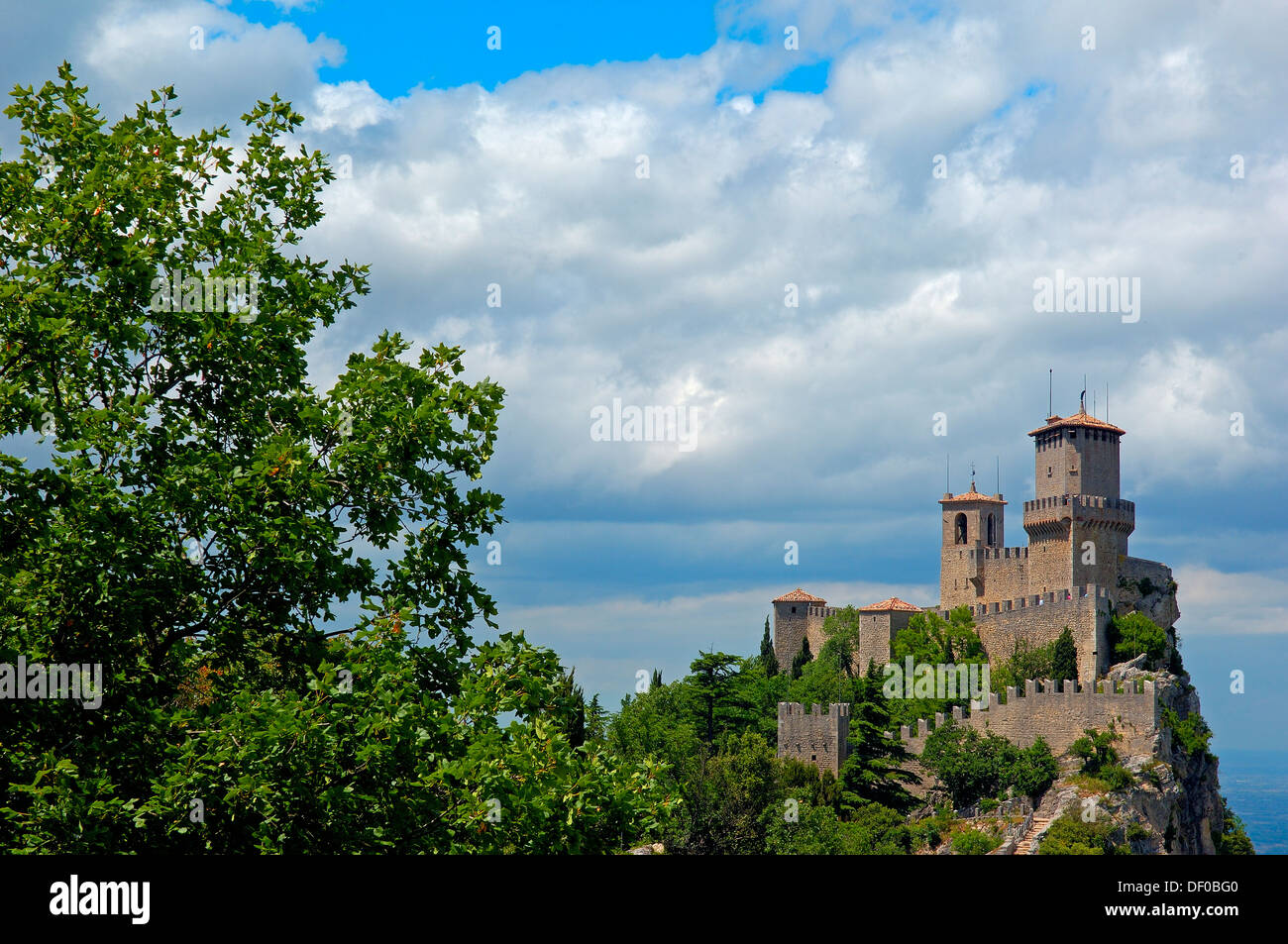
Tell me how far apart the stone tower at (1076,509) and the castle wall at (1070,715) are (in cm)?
1270

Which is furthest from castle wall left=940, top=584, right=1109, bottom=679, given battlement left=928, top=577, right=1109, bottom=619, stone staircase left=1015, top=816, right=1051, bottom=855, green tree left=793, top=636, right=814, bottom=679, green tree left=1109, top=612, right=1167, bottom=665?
green tree left=793, top=636, right=814, bottom=679

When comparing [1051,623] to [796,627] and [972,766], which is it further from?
[796,627]

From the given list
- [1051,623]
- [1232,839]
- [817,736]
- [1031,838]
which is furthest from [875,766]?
[1232,839]

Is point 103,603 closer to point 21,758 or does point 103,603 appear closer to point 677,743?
point 21,758

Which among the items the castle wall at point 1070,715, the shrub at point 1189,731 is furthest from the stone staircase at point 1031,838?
the shrub at point 1189,731

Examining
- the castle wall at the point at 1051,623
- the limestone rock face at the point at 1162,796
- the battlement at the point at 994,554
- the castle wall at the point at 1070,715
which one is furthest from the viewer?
the battlement at the point at 994,554

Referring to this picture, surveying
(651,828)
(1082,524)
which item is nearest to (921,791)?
(1082,524)

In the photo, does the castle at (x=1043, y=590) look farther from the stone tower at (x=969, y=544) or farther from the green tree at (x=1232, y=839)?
the green tree at (x=1232, y=839)

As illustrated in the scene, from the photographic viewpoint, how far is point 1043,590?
72062 mm

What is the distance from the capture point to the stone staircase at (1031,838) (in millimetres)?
50500

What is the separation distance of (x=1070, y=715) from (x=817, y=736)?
11764mm
